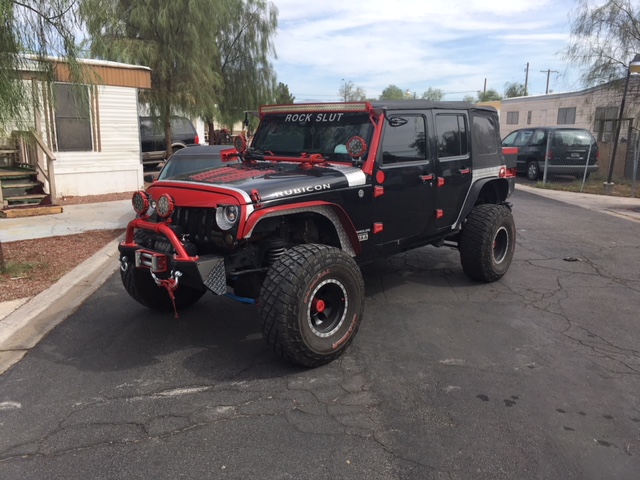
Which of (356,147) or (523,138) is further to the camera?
(523,138)

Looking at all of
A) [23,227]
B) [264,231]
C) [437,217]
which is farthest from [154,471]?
[23,227]

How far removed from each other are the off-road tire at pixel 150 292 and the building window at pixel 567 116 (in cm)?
2363

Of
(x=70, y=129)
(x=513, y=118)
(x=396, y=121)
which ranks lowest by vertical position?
(x=70, y=129)

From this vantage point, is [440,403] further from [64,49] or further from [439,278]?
[64,49]

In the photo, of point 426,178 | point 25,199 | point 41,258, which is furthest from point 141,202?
point 25,199

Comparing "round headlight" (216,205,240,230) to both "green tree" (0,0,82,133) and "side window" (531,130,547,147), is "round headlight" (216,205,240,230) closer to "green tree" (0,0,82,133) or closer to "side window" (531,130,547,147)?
"green tree" (0,0,82,133)

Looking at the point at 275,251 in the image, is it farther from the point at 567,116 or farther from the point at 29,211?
the point at 567,116

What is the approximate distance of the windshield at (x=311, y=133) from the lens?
473 centimetres

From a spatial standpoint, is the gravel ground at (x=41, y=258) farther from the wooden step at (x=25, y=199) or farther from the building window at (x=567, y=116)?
the building window at (x=567, y=116)

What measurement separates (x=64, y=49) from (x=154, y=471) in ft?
15.4

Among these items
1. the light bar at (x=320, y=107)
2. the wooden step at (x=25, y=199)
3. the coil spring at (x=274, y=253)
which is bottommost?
the wooden step at (x=25, y=199)

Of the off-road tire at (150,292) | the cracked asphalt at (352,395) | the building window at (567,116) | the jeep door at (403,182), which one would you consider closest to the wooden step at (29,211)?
the cracked asphalt at (352,395)

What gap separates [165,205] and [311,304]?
1323 millimetres

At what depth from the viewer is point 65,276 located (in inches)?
243
